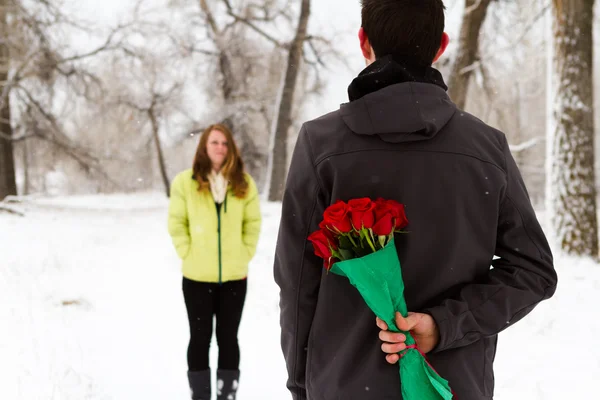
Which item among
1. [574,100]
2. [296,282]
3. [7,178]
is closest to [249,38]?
[7,178]

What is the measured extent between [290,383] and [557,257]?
8.03 metres

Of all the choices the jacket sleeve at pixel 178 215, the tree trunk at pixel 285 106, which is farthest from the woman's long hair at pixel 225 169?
the tree trunk at pixel 285 106

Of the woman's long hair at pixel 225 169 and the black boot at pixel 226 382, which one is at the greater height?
the woman's long hair at pixel 225 169

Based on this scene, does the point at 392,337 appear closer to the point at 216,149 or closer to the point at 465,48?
the point at 216,149

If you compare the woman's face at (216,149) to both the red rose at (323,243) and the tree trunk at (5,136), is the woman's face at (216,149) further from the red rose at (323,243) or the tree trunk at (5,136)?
the tree trunk at (5,136)

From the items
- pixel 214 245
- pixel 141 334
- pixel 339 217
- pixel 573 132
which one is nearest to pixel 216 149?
pixel 214 245

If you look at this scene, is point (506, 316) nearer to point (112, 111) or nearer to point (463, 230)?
point (463, 230)

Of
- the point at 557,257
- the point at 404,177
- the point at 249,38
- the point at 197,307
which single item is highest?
the point at 249,38

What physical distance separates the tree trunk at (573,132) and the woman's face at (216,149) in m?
6.63

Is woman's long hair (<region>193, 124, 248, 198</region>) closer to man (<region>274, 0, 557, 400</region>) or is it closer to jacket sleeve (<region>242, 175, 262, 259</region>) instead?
jacket sleeve (<region>242, 175, 262, 259</region>)

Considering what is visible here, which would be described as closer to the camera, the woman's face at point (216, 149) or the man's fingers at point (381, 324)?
the man's fingers at point (381, 324)

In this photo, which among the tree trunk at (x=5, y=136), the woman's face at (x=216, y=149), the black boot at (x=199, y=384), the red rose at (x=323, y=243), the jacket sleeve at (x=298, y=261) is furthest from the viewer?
the tree trunk at (x=5, y=136)

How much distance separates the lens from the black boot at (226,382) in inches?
155

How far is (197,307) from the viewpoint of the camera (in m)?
3.86
